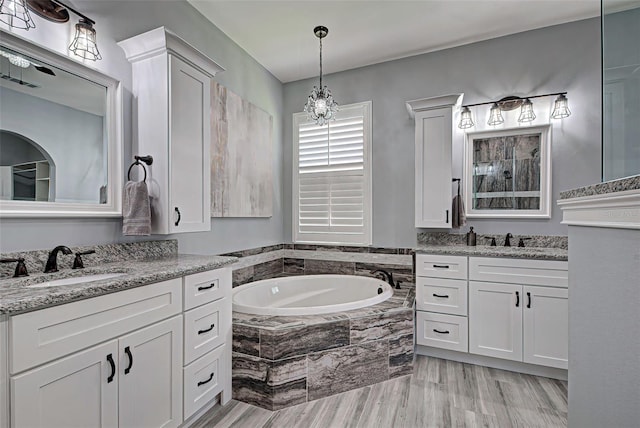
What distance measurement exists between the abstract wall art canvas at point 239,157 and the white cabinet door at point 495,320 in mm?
2206

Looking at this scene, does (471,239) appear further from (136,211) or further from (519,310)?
(136,211)

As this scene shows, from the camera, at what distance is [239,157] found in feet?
10.5

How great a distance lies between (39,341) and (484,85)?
370 cm

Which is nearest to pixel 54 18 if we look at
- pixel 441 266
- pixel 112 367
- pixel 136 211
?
pixel 136 211

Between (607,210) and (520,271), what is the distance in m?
2.02

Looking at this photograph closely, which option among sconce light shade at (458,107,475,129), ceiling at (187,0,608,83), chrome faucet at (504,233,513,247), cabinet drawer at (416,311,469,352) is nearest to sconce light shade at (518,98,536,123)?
sconce light shade at (458,107,475,129)

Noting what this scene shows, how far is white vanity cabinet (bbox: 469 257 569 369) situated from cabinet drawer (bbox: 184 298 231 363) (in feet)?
6.51

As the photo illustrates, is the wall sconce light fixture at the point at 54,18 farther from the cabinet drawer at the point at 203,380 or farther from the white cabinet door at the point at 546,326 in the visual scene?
the white cabinet door at the point at 546,326

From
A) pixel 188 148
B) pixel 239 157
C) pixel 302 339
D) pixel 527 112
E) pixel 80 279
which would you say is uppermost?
pixel 527 112

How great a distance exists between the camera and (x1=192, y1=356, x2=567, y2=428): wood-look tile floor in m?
1.97

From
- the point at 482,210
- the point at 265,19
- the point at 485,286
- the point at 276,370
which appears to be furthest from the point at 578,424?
the point at 265,19

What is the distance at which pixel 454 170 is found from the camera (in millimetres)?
3234

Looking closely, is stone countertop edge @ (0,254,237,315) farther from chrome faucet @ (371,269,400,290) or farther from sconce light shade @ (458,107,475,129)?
sconce light shade @ (458,107,475,129)

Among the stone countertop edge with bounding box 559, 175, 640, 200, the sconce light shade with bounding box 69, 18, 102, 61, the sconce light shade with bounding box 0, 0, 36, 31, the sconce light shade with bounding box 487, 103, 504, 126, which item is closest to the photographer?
the stone countertop edge with bounding box 559, 175, 640, 200
